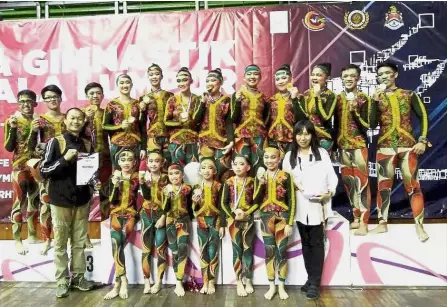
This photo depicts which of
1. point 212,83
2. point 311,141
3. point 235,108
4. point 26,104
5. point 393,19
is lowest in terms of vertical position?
point 311,141

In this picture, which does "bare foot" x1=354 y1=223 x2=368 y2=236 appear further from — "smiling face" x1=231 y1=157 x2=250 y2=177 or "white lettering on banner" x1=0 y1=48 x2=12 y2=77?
"white lettering on banner" x1=0 y1=48 x2=12 y2=77

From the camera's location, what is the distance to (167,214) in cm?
354

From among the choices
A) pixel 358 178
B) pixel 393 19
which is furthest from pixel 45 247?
pixel 393 19

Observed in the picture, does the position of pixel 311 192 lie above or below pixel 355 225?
above

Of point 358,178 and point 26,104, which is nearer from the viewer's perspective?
point 358,178

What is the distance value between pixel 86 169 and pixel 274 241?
5.26 feet

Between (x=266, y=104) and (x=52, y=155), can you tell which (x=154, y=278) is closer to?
(x=52, y=155)

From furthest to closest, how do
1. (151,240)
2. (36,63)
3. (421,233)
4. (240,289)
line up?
(36,63)
(421,233)
(151,240)
(240,289)

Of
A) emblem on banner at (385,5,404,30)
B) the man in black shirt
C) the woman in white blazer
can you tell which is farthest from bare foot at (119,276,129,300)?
emblem on banner at (385,5,404,30)

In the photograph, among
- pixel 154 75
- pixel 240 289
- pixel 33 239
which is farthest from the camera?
pixel 33 239

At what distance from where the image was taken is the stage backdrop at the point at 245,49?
449cm

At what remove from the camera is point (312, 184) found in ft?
11.0

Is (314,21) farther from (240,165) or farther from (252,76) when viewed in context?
(240,165)

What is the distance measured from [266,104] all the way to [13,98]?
2.94 metres
